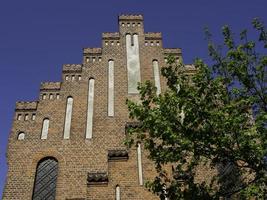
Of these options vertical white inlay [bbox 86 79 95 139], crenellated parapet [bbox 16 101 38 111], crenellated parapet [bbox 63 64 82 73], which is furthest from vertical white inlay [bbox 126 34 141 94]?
crenellated parapet [bbox 16 101 38 111]

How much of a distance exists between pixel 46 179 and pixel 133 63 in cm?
705

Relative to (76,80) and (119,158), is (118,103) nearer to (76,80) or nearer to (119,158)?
(76,80)

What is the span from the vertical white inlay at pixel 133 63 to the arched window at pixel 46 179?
483 cm

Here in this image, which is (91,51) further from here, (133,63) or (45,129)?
(45,129)

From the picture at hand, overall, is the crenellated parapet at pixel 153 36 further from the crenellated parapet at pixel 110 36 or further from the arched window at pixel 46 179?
the arched window at pixel 46 179

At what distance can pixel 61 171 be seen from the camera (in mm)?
14117

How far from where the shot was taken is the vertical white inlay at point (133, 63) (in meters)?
16.9

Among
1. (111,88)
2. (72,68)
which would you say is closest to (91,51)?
(72,68)

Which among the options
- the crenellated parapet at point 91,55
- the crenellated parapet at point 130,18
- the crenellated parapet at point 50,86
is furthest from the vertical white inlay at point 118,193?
the crenellated parapet at point 130,18

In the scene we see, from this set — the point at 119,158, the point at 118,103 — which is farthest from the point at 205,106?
the point at 118,103

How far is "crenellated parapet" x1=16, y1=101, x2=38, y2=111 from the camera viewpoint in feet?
52.0

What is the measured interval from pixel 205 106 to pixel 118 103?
657cm

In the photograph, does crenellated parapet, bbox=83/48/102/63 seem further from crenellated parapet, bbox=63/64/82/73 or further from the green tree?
the green tree

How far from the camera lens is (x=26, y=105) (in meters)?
16.0
